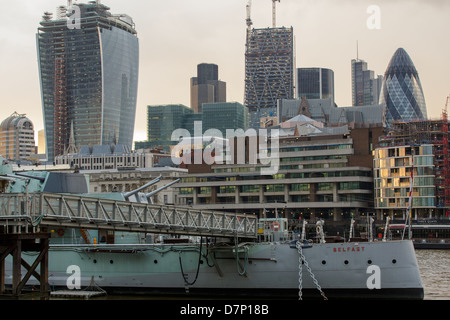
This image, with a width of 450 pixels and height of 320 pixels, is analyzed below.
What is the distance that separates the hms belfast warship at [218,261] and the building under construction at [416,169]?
3090 inches

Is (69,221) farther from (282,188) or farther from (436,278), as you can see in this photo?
(282,188)

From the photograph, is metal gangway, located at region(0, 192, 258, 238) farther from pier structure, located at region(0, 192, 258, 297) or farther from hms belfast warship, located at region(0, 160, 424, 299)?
hms belfast warship, located at region(0, 160, 424, 299)

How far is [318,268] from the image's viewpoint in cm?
4491

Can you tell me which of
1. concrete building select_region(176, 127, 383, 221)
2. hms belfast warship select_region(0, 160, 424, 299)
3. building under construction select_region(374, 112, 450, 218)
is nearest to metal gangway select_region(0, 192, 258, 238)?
hms belfast warship select_region(0, 160, 424, 299)

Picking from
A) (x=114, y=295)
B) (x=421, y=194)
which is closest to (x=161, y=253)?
(x=114, y=295)

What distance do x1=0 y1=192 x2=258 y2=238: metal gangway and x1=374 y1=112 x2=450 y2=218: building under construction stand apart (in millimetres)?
83082

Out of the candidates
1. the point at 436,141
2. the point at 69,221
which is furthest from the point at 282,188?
the point at 69,221

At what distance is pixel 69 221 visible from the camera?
3303 centimetres

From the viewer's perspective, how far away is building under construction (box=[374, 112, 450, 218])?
129 metres

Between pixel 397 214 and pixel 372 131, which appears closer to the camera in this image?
pixel 397 214

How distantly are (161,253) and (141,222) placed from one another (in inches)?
444

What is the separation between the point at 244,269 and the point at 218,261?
2089 millimetres
